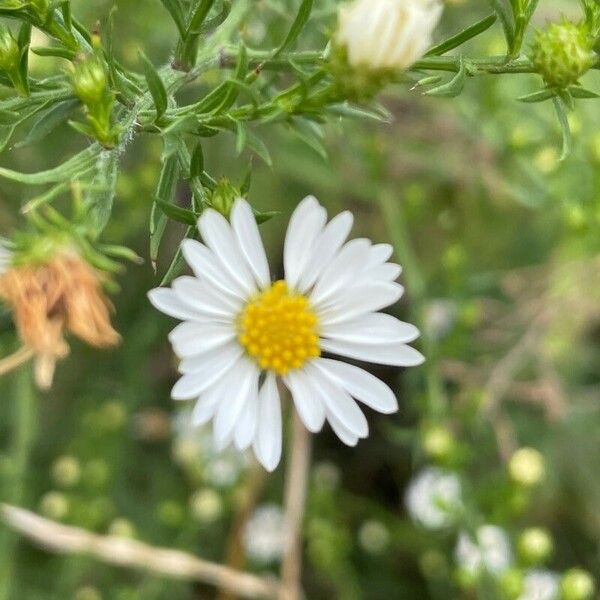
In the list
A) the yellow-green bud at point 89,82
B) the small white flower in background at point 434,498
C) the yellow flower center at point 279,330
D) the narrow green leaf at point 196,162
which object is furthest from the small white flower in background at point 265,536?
the yellow-green bud at point 89,82

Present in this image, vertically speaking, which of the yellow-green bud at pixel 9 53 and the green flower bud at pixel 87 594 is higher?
the yellow-green bud at pixel 9 53

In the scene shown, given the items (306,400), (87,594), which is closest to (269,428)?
(306,400)

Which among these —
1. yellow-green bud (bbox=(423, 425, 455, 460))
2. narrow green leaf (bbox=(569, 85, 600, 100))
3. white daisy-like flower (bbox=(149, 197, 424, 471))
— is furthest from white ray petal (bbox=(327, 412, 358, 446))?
yellow-green bud (bbox=(423, 425, 455, 460))

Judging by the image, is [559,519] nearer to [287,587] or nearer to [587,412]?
[587,412]

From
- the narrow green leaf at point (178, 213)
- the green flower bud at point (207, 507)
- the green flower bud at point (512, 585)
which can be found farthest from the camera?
the green flower bud at point (207, 507)

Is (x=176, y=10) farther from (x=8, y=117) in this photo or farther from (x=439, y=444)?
(x=439, y=444)

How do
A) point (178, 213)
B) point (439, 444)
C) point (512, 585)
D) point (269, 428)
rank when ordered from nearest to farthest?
point (178, 213) < point (269, 428) < point (512, 585) < point (439, 444)

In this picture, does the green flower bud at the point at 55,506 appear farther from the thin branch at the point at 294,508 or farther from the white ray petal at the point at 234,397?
the white ray petal at the point at 234,397
